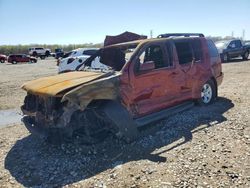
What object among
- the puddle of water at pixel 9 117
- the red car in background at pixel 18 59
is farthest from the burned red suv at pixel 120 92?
the red car in background at pixel 18 59

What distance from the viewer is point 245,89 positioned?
34.4 feet

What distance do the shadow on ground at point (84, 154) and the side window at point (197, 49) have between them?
1.82 meters

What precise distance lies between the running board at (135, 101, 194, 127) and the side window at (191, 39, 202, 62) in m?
1.18

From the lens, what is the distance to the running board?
6.14m

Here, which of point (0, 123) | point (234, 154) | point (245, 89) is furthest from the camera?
point (245, 89)

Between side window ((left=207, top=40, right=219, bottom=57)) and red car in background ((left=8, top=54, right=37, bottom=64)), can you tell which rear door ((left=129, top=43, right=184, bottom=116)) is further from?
red car in background ((left=8, top=54, right=37, bottom=64))

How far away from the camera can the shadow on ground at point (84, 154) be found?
4707 millimetres

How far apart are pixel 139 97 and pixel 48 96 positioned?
6.04 feet

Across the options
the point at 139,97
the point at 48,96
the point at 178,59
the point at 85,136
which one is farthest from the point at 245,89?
the point at 48,96

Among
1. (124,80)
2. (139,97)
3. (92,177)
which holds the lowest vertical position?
(92,177)

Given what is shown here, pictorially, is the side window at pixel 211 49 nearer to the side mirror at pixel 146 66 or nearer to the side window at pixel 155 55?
the side window at pixel 155 55

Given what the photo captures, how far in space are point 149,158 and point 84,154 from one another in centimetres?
114

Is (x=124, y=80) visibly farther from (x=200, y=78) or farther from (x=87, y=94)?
(x=200, y=78)

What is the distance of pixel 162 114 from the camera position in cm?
665
